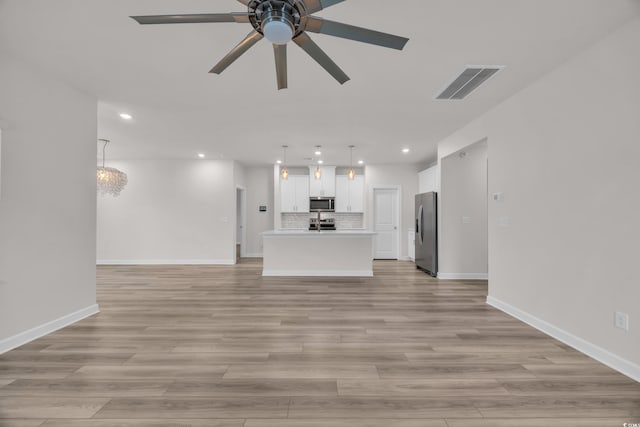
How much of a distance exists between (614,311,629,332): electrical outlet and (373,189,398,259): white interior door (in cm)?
596

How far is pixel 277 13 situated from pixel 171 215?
7.11 meters

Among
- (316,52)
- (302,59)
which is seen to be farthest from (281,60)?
(302,59)

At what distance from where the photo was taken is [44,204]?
3.05 m

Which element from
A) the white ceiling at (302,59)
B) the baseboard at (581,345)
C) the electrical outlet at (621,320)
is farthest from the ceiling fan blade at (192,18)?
the baseboard at (581,345)

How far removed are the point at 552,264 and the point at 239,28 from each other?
11.9 feet

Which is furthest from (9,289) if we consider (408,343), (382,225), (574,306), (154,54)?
(382,225)

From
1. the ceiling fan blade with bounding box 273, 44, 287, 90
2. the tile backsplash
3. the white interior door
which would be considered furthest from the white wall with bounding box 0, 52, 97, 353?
the white interior door

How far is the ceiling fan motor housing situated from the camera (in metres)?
1.53

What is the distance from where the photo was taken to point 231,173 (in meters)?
7.64

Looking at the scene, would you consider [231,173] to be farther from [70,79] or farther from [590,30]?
[590,30]

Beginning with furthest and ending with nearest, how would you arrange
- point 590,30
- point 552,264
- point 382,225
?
point 382,225
point 552,264
point 590,30

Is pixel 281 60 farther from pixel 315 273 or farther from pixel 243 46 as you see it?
pixel 315 273

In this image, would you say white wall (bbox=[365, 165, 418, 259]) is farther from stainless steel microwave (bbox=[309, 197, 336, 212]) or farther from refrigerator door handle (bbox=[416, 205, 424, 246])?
refrigerator door handle (bbox=[416, 205, 424, 246])

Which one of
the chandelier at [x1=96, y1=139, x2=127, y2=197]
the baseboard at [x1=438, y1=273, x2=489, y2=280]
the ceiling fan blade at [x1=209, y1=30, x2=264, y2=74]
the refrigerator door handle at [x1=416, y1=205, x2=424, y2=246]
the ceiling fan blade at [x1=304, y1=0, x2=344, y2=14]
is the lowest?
the baseboard at [x1=438, y1=273, x2=489, y2=280]
